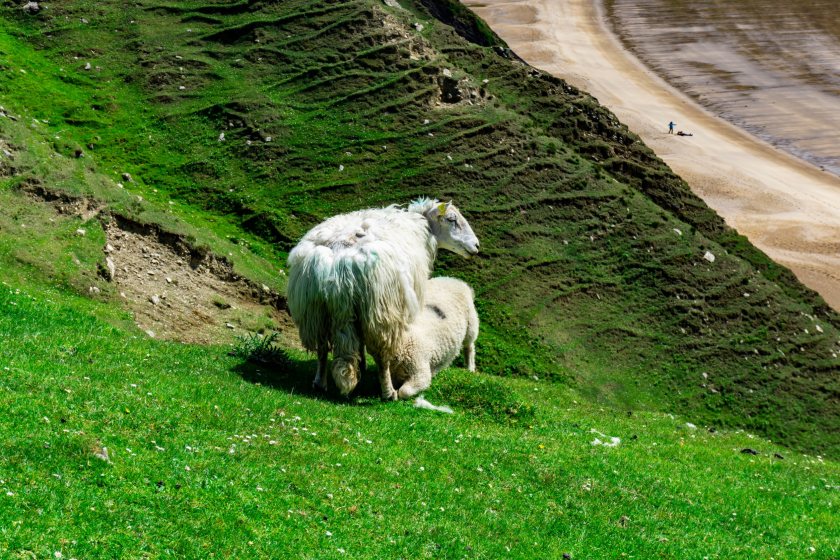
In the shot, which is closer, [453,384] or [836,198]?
[453,384]

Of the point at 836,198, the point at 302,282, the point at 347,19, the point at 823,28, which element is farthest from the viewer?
the point at 823,28

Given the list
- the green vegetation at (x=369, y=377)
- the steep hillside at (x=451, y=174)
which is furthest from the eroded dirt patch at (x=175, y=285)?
the steep hillside at (x=451, y=174)

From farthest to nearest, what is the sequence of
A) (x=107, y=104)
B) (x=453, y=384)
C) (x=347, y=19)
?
1. (x=347, y=19)
2. (x=107, y=104)
3. (x=453, y=384)

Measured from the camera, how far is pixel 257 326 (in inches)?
696

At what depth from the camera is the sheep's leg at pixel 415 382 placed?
47.5ft

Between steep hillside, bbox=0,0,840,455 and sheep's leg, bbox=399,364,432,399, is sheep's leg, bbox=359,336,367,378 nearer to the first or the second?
sheep's leg, bbox=399,364,432,399

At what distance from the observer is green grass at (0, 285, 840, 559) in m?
8.00

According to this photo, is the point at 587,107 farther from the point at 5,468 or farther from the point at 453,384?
the point at 5,468

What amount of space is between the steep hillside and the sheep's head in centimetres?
638

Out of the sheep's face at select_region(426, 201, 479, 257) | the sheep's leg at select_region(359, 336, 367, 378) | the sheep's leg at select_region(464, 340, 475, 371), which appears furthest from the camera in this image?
the sheep's leg at select_region(464, 340, 475, 371)

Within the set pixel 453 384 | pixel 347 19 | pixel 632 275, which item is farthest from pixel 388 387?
pixel 347 19

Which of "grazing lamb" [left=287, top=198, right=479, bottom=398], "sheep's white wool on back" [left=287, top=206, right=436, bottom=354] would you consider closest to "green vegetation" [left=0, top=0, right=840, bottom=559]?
"grazing lamb" [left=287, top=198, right=479, bottom=398]

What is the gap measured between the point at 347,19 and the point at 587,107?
798cm

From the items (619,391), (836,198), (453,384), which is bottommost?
(836,198)
